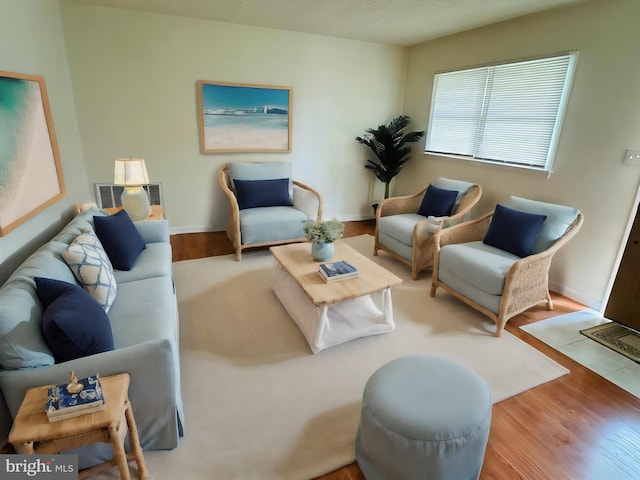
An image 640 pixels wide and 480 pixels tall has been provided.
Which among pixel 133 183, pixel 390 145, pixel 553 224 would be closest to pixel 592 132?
pixel 553 224

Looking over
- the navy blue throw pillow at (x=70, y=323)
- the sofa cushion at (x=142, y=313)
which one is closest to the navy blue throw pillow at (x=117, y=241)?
the sofa cushion at (x=142, y=313)

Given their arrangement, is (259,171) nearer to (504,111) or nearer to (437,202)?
(437,202)

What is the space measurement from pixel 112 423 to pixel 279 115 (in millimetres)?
4017

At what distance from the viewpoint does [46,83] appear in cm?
278

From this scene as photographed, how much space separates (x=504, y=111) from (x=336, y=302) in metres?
2.94

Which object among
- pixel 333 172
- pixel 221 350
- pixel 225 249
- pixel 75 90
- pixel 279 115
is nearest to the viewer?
pixel 221 350

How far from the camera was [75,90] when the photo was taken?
12.0 ft

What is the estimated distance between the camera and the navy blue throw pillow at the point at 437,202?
370cm

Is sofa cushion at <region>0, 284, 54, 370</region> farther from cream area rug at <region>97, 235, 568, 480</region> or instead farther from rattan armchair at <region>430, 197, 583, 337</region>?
rattan armchair at <region>430, 197, 583, 337</region>

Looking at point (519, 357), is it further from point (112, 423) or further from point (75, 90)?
point (75, 90)

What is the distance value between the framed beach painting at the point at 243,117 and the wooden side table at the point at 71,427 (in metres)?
3.49

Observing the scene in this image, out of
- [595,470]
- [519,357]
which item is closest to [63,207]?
[519,357]

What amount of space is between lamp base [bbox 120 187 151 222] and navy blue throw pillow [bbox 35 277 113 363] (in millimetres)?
1745

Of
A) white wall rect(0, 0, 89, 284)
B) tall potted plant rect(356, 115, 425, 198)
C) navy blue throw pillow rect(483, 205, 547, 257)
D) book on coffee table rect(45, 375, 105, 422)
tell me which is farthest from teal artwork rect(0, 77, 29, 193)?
tall potted plant rect(356, 115, 425, 198)
